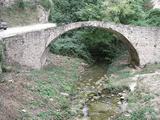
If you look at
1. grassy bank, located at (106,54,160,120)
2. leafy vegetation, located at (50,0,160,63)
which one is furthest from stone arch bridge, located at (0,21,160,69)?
leafy vegetation, located at (50,0,160,63)

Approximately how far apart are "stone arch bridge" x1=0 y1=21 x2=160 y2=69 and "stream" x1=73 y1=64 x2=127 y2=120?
2.22 metres

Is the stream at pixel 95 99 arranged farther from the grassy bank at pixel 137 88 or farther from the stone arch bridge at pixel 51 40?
the stone arch bridge at pixel 51 40

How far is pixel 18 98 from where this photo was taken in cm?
1555

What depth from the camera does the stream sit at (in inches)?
650

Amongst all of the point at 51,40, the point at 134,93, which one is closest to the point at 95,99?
the point at 134,93

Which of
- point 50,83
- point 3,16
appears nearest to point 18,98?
point 50,83

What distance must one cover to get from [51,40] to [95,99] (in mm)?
4160

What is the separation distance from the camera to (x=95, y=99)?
60.5 ft

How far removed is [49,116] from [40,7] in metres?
14.3

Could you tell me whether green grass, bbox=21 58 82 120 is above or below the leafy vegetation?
below

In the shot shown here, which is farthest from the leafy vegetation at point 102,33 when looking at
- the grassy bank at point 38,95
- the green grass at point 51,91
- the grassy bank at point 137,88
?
the grassy bank at point 38,95

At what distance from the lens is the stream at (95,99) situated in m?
16.5

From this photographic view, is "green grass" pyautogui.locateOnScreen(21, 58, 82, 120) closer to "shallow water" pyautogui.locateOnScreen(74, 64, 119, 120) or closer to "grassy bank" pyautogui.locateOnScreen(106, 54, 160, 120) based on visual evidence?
"shallow water" pyautogui.locateOnScreen(74, 64, 119, 120)

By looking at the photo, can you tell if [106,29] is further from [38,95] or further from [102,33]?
[38,95]
